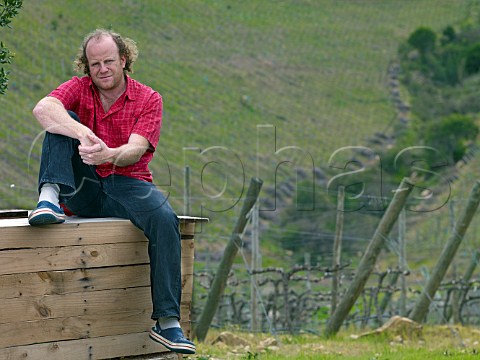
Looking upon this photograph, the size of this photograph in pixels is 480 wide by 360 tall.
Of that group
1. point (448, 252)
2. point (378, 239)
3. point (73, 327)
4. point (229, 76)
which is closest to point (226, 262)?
point (378, 239)

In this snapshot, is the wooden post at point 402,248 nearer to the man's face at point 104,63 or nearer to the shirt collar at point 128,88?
the shirt collar at point 128,88

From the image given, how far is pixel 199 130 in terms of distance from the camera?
4434cm

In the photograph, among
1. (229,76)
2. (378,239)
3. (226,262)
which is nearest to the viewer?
(226,262)

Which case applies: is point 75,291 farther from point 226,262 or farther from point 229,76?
point 229,76

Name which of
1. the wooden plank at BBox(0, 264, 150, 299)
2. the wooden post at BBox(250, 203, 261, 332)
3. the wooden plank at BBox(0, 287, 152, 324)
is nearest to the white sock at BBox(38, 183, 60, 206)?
the wooden plank at BBox(0, 264, 150, 299)

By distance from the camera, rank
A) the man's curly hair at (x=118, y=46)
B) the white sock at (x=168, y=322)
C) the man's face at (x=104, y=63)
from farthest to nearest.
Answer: the man's curly hair at (x=118, y=46), the man's face at (x=104, y=63), the white sock at (x=168, y=322)

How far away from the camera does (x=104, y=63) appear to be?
5.28 meters

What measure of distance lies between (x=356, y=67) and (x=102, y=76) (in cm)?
6101

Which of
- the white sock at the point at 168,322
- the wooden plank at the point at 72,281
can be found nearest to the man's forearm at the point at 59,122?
the wooden plank at the point at 72,281

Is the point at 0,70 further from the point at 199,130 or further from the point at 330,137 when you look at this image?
the point at 330,137

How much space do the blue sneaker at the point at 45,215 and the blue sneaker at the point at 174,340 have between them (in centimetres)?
86

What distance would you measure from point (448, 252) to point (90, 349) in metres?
5.83

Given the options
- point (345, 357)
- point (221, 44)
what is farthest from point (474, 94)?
point (345, 357)

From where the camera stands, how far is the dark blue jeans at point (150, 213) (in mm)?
5023
